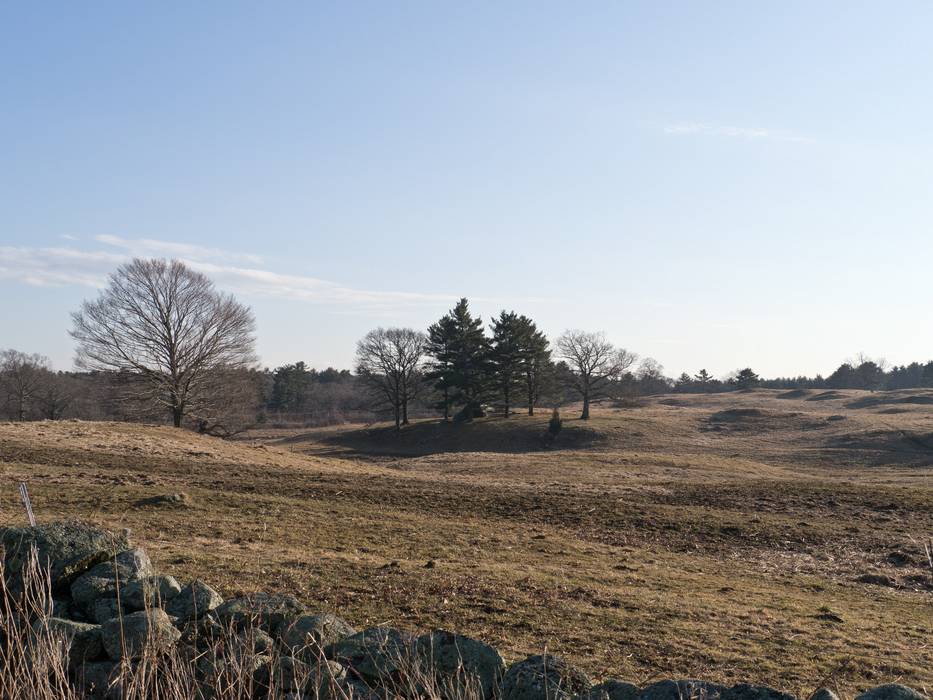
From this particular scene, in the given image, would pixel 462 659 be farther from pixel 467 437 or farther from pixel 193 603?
pixel 467 437

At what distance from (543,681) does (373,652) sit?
4.11 ft

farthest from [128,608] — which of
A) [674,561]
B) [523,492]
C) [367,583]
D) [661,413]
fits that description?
[661,413]

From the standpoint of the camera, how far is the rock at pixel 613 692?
15.4 feet

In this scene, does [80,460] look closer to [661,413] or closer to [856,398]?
[661,413]

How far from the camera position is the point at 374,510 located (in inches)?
663

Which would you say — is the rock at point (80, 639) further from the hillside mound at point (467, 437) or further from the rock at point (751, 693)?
the hillside mound at point (467, 437)

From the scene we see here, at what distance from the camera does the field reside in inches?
326

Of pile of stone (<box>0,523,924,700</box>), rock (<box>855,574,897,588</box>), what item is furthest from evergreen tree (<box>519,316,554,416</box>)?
pile of stone (<box>0,523,924,700</box>)

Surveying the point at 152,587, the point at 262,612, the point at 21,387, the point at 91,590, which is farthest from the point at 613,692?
the point at 21,387

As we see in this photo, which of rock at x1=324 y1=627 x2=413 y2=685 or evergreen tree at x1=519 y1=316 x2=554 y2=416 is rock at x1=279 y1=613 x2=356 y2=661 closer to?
rock at x1=324 y1=627 x2=413 y2=685

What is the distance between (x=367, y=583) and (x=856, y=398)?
75.5m

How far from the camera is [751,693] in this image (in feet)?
14.7

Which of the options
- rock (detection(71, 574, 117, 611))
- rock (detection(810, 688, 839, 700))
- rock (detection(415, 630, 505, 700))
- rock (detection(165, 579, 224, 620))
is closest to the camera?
rock (detection(810, 688, 839, 700))

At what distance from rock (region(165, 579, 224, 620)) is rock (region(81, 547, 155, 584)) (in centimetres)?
64
